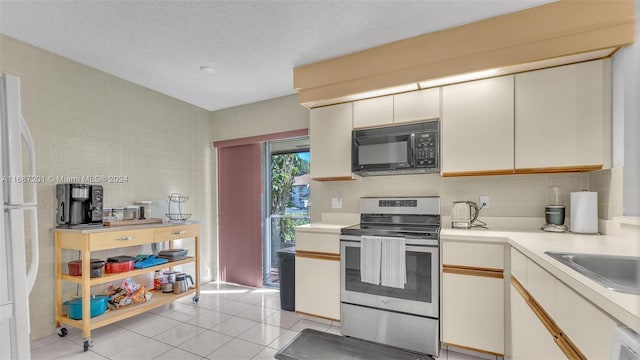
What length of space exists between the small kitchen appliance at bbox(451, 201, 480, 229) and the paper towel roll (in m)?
0.63

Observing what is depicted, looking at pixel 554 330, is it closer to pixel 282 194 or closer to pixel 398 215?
pixel 398 215

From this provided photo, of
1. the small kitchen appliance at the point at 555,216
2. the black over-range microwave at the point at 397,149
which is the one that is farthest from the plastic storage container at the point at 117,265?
the small kitchen appliance at the point at 555,216

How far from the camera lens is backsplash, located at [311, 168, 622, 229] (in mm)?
1982

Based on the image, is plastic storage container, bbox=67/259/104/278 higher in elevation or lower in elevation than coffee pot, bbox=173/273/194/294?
higher

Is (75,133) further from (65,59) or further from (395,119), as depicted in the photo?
(395,119)

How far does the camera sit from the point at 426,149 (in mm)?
2438

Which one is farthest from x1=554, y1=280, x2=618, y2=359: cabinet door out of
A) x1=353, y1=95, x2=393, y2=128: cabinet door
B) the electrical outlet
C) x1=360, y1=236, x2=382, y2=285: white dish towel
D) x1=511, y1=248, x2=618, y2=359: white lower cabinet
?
x1=353, y1=95, x2=393, y2=128: cabinet door

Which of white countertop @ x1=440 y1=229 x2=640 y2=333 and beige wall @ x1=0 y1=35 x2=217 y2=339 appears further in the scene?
beige wall @ x1=0 y1=35 x2=217 y2=339

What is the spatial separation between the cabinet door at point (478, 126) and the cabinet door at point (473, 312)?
86 cm

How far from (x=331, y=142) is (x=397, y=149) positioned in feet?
2.18

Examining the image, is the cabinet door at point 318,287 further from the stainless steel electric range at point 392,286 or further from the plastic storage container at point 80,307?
the plastic storage container at point 80,307

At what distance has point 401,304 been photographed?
2.22m

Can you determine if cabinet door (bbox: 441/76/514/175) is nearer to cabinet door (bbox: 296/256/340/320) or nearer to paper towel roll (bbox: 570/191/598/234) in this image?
paper towel roll (bbox: 570/191/598/234)

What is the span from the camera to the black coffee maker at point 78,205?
246 centimetres
